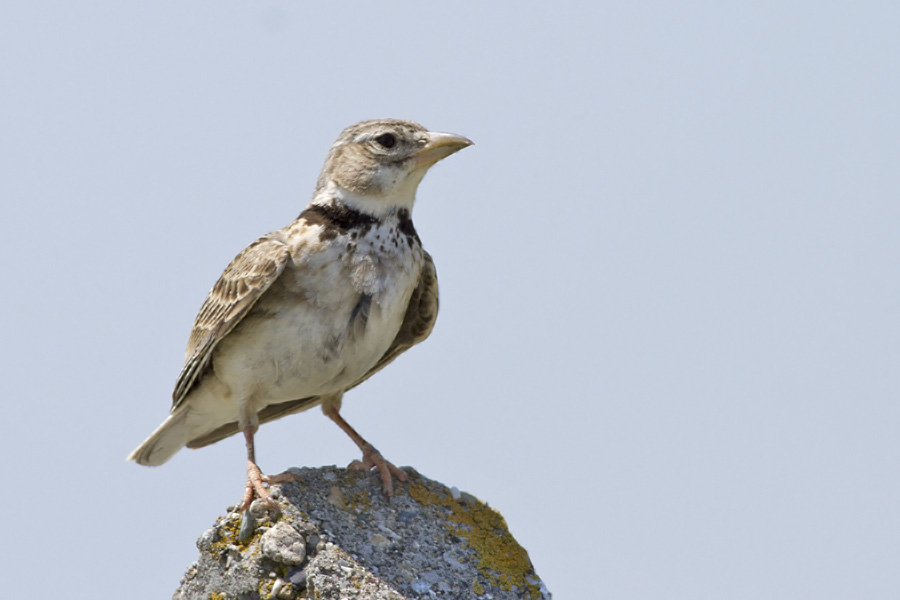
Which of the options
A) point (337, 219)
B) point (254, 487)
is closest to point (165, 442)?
point (254, 487)

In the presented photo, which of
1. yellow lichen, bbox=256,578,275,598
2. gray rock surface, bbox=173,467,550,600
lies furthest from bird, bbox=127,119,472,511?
yellow lichen, bbox=256,578,275,598

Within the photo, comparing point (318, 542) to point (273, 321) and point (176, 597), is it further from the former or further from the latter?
point (273, 321)

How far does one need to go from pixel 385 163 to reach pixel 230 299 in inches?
50.1

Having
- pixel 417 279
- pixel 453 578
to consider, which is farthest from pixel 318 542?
pixel 417 279

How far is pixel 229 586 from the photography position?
20.4 ft

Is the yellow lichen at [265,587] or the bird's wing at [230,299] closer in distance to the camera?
the yellow lichen at [265,587]

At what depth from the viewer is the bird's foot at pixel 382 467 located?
276 inches

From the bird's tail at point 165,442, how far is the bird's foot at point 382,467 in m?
1.38

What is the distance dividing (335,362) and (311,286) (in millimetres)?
472

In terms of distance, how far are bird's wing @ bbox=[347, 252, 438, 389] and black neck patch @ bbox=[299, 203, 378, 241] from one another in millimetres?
597

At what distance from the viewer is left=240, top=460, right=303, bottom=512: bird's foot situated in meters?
6.40

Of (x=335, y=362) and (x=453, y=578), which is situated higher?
(x=335, y=362)

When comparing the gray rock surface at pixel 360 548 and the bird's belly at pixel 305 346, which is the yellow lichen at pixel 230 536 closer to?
the gray rock surface at pixel 360 548

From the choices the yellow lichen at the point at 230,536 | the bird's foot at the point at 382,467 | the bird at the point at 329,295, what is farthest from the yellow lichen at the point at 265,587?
the bird's foot at the point at 382,467
